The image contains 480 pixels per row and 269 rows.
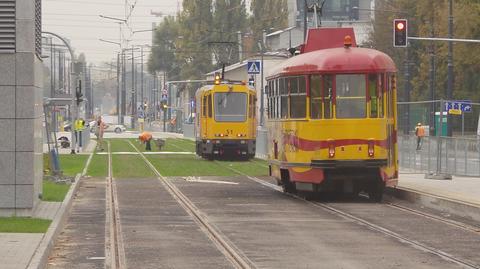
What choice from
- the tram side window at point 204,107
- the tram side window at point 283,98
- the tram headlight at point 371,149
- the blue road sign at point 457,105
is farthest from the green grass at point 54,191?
the tram side window at point 204,107

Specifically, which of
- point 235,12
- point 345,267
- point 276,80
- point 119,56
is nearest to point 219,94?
point 276,80

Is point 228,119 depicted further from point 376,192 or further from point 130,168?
point 376,192

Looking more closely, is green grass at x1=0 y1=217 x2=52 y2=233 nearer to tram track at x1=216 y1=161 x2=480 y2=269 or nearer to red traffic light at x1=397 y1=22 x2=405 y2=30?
tram track at x1=216 y1=161 x2=480 y2=269

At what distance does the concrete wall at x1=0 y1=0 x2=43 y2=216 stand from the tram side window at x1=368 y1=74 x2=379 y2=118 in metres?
7.78

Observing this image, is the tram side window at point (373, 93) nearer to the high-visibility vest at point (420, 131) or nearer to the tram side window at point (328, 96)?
the tram side window at point (328, 96)

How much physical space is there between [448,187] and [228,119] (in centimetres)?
1782

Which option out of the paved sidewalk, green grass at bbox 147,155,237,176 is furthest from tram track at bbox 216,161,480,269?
green grass at bbox 147,155,237,176

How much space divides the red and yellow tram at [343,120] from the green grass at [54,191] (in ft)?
16.9

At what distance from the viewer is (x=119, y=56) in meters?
119

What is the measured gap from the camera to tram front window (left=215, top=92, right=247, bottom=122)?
4212cm

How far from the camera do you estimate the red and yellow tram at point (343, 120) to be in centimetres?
2145

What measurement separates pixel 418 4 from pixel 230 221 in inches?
2141

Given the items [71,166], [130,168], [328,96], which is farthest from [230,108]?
[328,96]

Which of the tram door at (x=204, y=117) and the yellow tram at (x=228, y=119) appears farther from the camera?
the tram door at (x=204, y=117)
